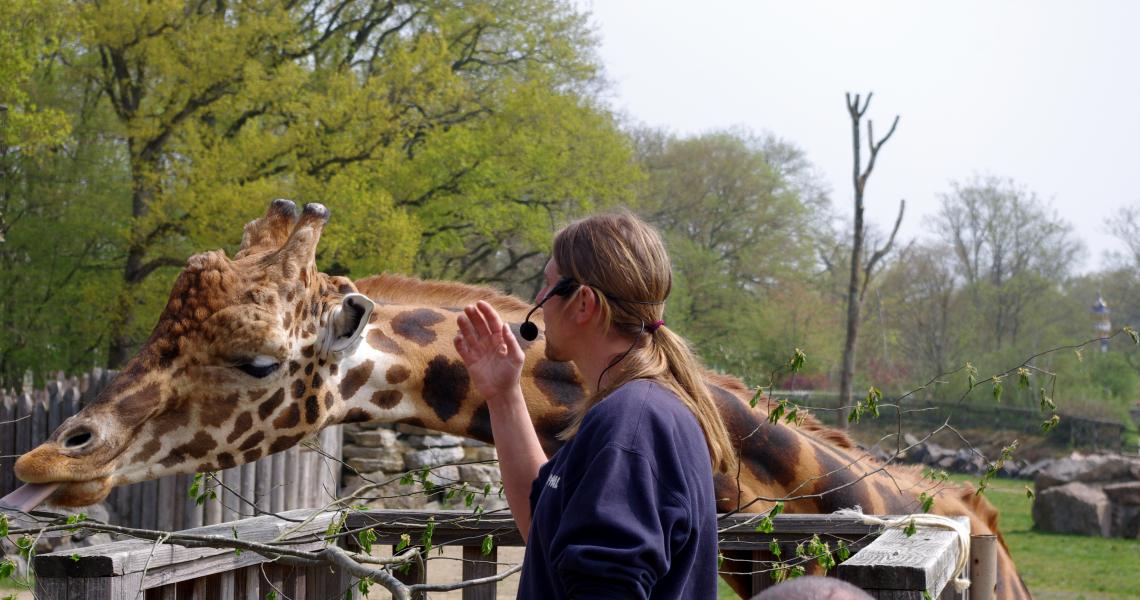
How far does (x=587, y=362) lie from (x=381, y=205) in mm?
17896

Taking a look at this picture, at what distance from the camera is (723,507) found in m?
3.39

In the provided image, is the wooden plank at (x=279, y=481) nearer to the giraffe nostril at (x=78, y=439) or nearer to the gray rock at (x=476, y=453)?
the gray rock at (x=476, y=453)

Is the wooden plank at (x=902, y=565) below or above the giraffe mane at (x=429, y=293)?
below

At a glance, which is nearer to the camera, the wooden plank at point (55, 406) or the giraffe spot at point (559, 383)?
the giraffe spot at point (559, 383)

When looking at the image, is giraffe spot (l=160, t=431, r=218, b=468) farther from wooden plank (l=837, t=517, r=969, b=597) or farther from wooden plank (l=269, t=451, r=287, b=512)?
wooden plank (l=269, t=451, r=287, b=512)

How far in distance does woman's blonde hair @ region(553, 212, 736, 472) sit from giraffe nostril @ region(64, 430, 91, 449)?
5.30ft

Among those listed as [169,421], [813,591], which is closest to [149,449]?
[169,421]

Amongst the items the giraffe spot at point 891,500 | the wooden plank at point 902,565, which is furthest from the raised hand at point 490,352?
the giraffe spot at point 891,500

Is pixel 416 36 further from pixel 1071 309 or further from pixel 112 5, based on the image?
pixel 1071 309

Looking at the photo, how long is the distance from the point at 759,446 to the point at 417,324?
115cm

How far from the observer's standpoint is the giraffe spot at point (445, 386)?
3422mm

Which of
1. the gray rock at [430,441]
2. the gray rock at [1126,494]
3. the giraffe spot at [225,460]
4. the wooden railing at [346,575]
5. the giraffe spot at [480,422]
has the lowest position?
the gray rock at [1126,494]

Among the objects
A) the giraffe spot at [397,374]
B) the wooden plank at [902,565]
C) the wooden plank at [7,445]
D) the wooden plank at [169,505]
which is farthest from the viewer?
the wooden plank at [7,445]

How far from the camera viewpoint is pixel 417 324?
139 inches
